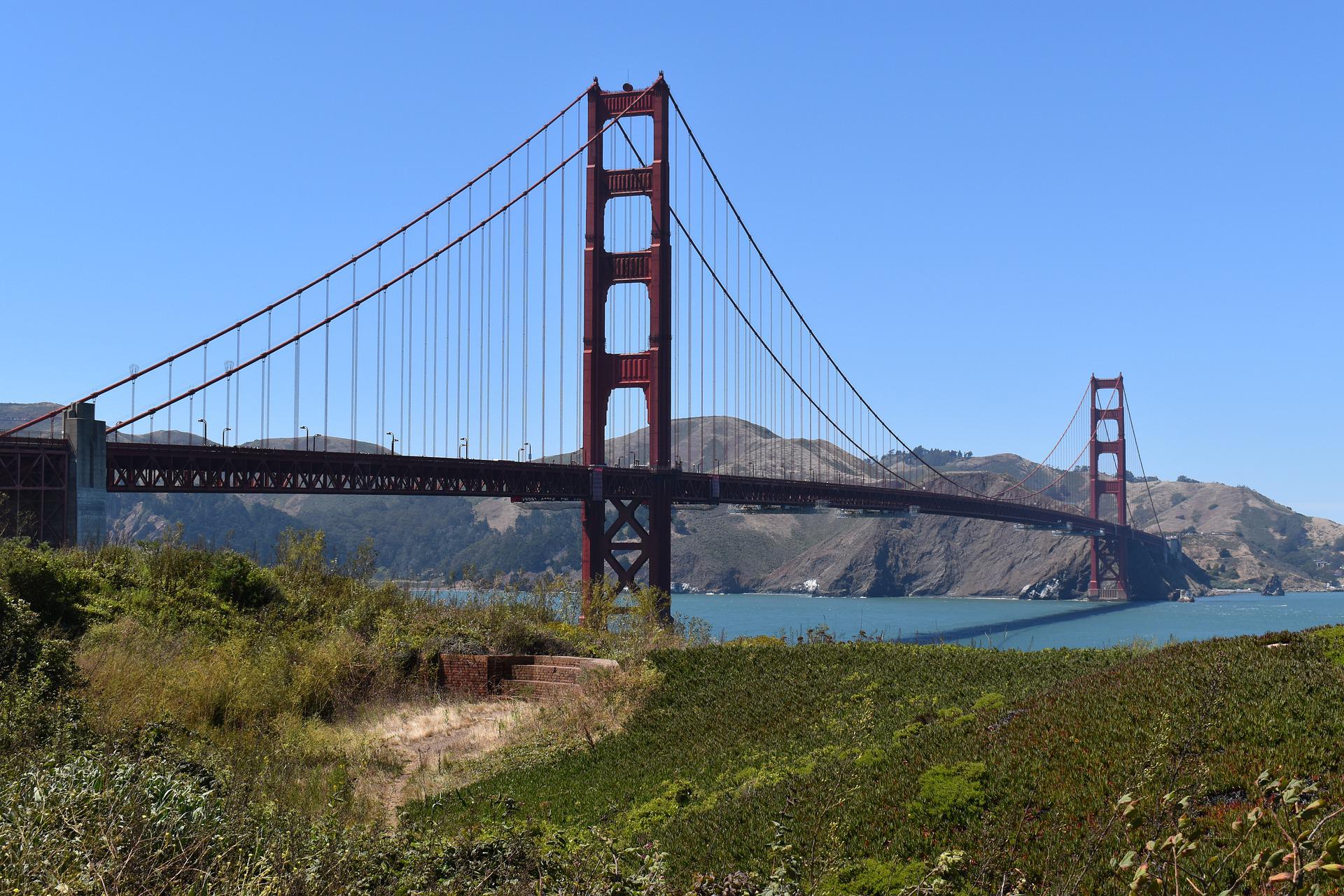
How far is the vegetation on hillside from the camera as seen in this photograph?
22.1 ft

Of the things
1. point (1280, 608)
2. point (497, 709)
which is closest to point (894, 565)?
point (1280, 608)

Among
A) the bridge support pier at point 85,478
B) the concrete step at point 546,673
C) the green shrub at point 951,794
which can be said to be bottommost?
the concrete step at point 546,673

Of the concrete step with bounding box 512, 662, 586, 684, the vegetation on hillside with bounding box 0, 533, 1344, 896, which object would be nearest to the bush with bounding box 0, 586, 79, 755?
the vegetation on hillside with bounding box 0, 533, 1344, 896

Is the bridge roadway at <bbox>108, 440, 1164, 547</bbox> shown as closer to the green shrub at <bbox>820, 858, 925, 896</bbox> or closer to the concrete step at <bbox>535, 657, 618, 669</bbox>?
the concrete step at <bbox>535, 657, 618, 669</bbox>

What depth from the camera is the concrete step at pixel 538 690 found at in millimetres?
17797

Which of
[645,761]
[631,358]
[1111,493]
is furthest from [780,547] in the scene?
[645,761]

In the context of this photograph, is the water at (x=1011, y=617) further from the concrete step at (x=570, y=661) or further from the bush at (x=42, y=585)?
the bush at (x=42, y=585)

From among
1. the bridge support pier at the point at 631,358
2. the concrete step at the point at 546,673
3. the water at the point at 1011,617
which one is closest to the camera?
the concrete step at the point at 546,673

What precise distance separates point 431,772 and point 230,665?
3.44 meters

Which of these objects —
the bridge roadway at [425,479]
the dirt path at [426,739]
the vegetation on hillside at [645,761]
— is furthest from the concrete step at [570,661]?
the bridge roadway at [425,479]

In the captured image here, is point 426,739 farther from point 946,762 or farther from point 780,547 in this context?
point 780,547

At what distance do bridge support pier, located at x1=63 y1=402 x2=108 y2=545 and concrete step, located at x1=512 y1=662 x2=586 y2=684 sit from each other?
15.2 metres

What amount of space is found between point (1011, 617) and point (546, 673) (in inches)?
3601

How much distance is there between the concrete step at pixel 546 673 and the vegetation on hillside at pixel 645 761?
0.89 m
